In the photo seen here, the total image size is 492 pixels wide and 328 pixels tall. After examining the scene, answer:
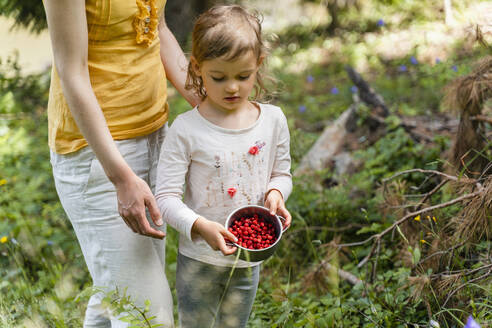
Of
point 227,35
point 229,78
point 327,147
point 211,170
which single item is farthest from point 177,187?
point 327,147

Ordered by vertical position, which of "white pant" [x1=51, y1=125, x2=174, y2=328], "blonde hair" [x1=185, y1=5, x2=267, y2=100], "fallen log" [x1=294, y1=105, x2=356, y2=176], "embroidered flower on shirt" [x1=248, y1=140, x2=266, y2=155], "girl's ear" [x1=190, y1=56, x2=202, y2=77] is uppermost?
"blonde hair" [x1=185, y1=5, x2=267, y2=100]

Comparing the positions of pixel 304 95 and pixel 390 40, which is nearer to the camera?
pixel 304 95

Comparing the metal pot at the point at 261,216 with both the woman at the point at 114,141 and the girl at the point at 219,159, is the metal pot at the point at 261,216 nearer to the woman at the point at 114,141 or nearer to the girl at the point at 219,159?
the girl at the point at 219,159

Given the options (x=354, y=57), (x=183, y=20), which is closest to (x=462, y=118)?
(x=183, y=20)

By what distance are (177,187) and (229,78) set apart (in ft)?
1.15

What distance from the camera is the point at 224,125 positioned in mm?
1469

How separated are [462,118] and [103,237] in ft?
5.46

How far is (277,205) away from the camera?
1448 mm

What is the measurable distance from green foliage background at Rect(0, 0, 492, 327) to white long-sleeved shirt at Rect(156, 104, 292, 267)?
0.82 ft

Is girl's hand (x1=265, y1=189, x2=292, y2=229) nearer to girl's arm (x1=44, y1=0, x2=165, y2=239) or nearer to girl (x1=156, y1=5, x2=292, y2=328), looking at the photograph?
girl (x1=156, y1=5, x2=292, y2=328)

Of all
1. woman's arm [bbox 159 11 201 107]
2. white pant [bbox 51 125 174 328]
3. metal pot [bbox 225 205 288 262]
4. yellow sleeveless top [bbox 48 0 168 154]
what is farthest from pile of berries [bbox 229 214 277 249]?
woman's arm [bbox 159 11 201 107]

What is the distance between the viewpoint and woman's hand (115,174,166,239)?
1264 mm

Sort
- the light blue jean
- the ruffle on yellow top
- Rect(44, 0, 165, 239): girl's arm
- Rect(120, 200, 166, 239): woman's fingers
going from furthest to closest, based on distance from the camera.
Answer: the light blue jean, the ruffle on yellow top, Rect(120, 200, 166, 239): woman's fingers, Rect(44, 0, 165, 239): girl's arm

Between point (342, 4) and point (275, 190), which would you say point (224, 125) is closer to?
point (275, 190)
